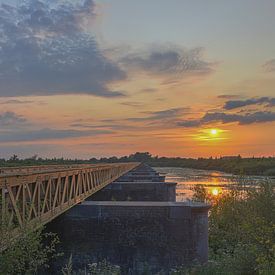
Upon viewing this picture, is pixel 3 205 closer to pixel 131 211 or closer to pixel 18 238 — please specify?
pixel 18 238

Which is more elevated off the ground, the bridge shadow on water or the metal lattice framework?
the metal lattice framework

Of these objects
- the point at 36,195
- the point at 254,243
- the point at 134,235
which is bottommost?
the point at 134,235

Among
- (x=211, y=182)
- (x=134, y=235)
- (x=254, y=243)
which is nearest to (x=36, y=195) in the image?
(x=134, y=235)

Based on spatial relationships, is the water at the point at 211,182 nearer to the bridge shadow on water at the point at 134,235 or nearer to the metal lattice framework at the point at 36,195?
the bridge shadow on water at the point at 134,235

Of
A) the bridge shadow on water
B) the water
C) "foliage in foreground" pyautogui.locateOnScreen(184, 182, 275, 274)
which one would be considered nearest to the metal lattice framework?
the bridge shadow on water

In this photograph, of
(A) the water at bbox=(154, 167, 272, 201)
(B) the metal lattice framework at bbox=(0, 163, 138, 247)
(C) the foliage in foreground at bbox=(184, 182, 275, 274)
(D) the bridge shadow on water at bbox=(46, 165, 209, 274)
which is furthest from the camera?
(A) the water at bbox=(154, 167, 272, 201)

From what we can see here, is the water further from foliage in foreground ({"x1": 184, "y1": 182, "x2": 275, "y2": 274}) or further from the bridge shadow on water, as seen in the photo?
the bridge shadow on water

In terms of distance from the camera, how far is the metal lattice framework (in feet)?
30.4

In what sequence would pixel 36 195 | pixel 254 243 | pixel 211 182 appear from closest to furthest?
pixel 254 243 < pixel 36 195 < pixel 211 182

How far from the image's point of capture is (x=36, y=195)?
39.6ft

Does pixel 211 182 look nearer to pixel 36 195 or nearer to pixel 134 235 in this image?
pixel 134 235

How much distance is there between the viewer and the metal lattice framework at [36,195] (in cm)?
927

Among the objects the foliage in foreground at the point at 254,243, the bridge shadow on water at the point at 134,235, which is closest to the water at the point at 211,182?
the foliage in foreground at the point at 254,243

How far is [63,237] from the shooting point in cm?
1636
